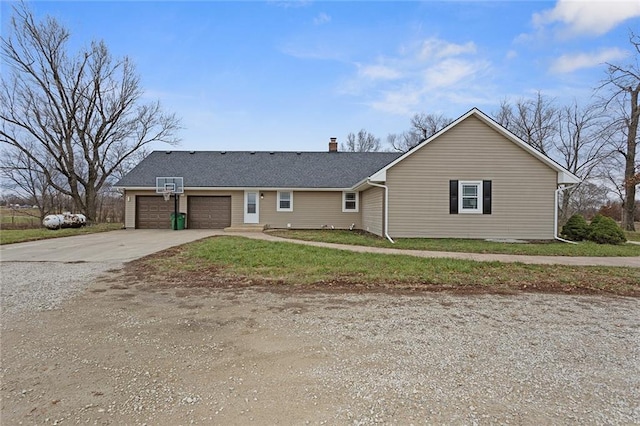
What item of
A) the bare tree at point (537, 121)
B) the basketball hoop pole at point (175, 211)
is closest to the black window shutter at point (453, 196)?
the basketball hoop pole at point (175, 211)

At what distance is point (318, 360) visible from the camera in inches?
128

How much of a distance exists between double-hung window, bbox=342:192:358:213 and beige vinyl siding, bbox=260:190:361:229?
8.0 inches

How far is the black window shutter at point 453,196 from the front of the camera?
13828mm

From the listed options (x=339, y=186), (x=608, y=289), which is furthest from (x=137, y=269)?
(x=339, y=186)

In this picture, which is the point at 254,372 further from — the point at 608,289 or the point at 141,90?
the point at 141,90

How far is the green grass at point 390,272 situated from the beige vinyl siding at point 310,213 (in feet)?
32.4

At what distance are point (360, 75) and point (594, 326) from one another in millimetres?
15590

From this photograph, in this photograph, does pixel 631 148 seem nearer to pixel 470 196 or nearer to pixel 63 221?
pixel 470 196

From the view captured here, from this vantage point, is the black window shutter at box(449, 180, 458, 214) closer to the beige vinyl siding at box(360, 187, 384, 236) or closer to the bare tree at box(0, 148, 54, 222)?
the beige vinyl siding at box(360, 187, 384, 236)

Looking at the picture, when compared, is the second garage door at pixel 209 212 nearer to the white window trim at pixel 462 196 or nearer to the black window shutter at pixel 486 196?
the white window trim at pixel 462 196

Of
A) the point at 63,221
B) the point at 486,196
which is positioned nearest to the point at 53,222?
the point at 63,221

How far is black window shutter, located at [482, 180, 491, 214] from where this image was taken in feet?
45.3

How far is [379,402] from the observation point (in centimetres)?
254

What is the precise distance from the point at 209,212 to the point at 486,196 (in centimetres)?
1434
